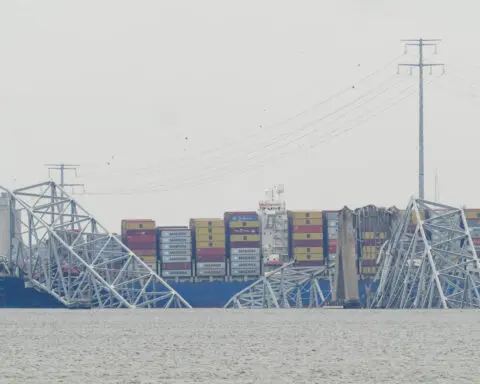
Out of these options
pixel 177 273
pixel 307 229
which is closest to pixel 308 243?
pixel 307 229

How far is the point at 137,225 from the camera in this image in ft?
559

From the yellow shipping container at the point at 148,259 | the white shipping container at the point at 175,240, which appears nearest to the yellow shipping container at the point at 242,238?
the white shipping container at the point at 175,240

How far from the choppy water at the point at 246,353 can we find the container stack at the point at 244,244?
231ft

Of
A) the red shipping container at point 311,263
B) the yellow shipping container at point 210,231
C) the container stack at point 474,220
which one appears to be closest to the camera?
the container stack at point 474,220

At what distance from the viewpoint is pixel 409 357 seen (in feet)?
189

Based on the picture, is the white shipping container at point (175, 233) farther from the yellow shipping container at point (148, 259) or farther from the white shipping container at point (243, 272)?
the white shipping container at point (243, 272)

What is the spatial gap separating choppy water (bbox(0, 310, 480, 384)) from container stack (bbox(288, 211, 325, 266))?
69.1 meters

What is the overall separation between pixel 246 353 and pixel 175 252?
109 metres

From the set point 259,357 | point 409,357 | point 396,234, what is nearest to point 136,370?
point 259,357

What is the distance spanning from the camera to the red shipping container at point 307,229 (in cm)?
16780

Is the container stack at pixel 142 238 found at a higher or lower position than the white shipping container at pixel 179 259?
higher

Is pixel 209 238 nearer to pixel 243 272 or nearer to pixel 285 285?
pixel 243 272

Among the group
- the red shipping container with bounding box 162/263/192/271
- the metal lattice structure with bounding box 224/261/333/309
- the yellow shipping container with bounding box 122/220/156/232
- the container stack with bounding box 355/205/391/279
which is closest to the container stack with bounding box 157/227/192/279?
the red shipping container with bounding box 162/263/192/271

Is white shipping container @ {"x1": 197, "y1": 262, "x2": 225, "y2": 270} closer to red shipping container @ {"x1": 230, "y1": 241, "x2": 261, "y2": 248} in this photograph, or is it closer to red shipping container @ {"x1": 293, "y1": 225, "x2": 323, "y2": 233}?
red shipping container @ {"x1": 230, "y1": 241, "x2": 261, "y2": 248}
